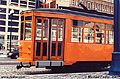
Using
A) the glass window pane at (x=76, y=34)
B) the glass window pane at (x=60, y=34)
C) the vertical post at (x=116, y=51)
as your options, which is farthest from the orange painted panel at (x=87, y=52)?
the vertical post at (x=116, y=51)

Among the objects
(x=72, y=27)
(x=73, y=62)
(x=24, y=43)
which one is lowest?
(x=73, y=62)

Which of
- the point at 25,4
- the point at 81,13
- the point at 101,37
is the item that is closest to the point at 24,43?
the point at 81,13

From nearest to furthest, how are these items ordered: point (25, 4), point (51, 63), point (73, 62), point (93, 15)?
point (51, 63)
point (73, 62)
point (93, 15)
point (25, 4)

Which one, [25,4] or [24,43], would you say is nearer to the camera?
[24,43]

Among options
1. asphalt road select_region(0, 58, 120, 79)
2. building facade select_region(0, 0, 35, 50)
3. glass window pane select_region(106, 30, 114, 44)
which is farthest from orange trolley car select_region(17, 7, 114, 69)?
building facade select_region(0, 0, 35, 50)

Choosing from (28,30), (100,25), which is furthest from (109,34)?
(28,30)

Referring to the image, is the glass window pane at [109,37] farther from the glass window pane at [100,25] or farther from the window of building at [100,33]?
the glass window pane at [100,25]

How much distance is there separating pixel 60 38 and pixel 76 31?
979mm

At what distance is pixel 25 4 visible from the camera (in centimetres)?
8256

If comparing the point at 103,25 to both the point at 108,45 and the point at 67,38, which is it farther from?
the point at 67,38

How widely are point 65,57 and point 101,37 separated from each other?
8.73ft

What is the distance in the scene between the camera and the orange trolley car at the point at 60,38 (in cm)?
1226

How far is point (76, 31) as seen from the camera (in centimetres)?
1307

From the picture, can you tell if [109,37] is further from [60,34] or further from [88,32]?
[60,34]
